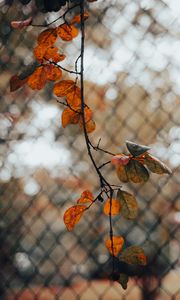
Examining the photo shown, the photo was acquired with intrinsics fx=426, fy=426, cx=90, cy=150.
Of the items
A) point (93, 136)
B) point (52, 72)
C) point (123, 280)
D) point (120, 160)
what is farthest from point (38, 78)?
point (93, 136)

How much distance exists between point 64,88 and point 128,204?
14 cm

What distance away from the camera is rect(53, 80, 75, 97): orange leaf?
1.52 feet

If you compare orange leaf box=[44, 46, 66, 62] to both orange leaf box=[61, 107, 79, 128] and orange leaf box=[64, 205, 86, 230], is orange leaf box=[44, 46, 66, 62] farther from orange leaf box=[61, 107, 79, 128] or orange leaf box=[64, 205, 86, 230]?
orange leaf box=[64, 205, 86, 230]

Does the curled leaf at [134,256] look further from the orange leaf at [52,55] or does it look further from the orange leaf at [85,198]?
the orange leaf at [52,55]

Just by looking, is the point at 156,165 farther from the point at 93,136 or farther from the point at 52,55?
the point at 93,136

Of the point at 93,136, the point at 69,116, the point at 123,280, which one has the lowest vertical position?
the point at 123,280

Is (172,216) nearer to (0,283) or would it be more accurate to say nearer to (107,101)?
(107,101)

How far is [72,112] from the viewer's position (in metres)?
0.47

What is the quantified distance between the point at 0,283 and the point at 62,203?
3.75 feet

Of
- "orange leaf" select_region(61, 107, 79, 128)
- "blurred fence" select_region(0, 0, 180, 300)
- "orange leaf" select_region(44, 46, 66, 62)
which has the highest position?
"blurred fence" select_region(0, 0, 180, 300)

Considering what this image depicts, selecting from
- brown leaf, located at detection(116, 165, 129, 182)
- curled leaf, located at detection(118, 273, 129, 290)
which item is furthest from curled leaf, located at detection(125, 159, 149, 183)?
curled leaf, located at detection(118, 273, 129, 290)

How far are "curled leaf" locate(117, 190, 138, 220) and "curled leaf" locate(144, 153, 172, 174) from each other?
54mm

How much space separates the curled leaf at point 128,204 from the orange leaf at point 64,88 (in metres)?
0.12

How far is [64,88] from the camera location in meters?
0.47
